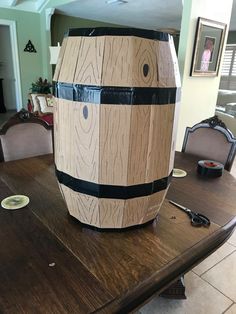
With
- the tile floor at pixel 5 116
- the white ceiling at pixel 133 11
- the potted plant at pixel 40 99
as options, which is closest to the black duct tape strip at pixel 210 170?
the potted plant at pixel 40 99

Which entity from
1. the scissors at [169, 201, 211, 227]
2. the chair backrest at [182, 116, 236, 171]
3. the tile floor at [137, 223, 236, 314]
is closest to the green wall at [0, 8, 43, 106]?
the chair backrest at [182, 116, 236, 171]

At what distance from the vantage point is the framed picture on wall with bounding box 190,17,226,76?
9.05 feet

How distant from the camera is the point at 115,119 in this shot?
2.10ft

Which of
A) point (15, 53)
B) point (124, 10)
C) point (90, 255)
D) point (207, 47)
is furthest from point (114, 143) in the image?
point (15, 53)

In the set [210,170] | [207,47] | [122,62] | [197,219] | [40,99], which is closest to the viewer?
[122,62]

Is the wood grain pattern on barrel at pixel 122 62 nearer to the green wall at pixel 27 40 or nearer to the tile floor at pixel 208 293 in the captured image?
the tile floor at pixel 208 293

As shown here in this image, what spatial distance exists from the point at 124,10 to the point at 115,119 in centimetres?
517

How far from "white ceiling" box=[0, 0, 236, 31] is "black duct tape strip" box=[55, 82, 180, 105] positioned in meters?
4.14

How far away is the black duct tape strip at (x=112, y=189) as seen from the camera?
70 cm

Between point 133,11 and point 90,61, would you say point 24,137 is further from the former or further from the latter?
point 133,11

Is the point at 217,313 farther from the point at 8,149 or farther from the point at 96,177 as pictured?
the point at 8,149

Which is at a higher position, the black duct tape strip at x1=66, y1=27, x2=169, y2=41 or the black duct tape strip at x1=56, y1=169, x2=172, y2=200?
the black duct tape strip at x1=66, y1=27, x2=169, y2=41

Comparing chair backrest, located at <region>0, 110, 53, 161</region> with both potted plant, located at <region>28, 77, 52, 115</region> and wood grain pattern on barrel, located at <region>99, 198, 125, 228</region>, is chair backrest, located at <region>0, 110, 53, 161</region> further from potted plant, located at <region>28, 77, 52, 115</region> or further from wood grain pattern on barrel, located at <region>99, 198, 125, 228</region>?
potted plant, located at <region>28, 77, 52, 115</region>

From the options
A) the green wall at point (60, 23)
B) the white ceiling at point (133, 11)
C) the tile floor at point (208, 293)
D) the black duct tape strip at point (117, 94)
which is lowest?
the tile floor at point (208, 293)
